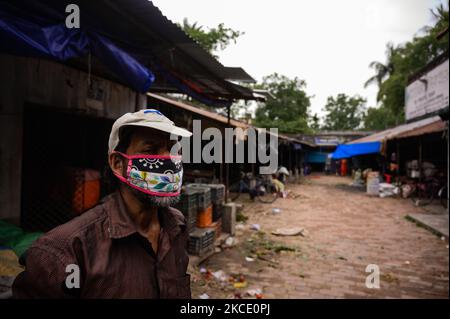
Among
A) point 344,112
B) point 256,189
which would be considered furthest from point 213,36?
point 344,112

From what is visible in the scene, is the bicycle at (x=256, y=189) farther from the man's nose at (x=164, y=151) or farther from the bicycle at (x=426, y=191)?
the man's nose at (x=164, y=151)

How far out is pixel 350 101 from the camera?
169ft

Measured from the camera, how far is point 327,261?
6109 millimetres

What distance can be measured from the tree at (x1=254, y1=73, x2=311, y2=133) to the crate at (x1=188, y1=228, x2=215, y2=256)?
1118 inches

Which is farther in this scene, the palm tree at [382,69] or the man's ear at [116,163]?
the palm tree at [382,69]

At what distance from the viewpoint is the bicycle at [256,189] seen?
13.4 metres

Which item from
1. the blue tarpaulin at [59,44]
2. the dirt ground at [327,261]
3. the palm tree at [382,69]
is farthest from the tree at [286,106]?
the blue tarpaulin at [59,44]

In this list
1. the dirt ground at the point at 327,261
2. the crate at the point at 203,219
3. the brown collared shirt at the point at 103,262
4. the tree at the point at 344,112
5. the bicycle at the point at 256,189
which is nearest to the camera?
the brown collared shirt at the point at 103,262

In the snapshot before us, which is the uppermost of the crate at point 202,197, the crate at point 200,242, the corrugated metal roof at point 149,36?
the corrugated metal roof at point 149,36

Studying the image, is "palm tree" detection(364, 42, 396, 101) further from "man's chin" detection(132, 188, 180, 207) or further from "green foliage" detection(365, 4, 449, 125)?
"man's chin" detection(132, 188, 180, 207)

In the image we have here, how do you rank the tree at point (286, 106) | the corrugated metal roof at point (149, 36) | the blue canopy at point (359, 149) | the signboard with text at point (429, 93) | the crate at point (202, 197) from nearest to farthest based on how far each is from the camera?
the corrugated metal roof at point (149, 36)
the crate at point (202, 197)
the signboard with text at point (429, 93)
the blue canopy at point (359, 149)
the tree at point (286, 106)
